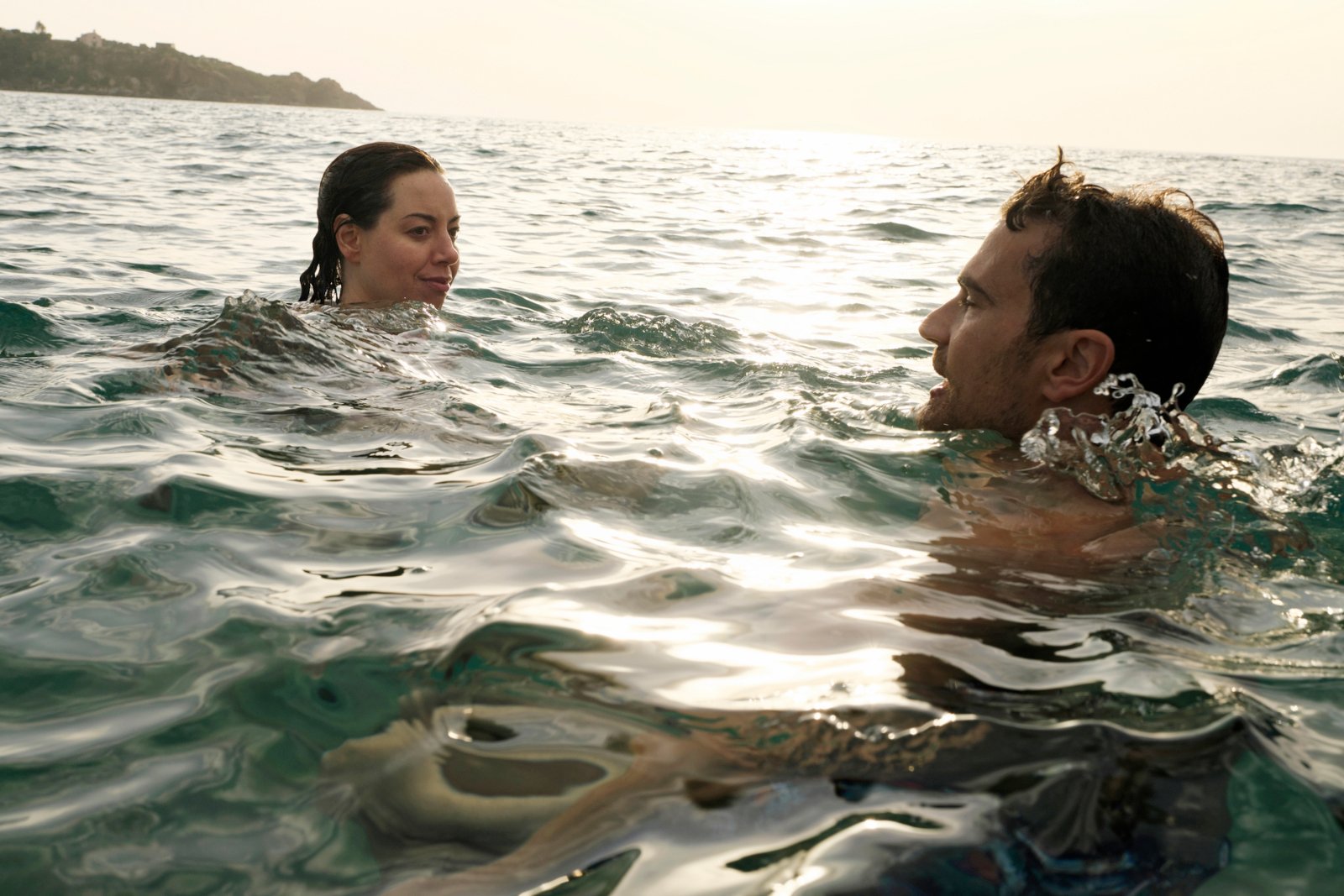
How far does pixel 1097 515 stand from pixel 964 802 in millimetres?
1639

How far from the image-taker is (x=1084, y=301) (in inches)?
134

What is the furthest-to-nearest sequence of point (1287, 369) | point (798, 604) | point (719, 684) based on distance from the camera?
1. point (1287, 369)
2. point (798, 604)
3. point (719, 684)

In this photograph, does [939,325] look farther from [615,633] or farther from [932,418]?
[615,633]

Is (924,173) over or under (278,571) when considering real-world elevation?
over

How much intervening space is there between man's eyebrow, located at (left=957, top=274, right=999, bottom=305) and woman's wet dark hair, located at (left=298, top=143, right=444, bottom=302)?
323cm

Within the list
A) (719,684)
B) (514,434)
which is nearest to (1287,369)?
(514,434)

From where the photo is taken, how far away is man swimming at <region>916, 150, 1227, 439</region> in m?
3.38

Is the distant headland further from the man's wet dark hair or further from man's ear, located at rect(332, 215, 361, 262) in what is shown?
the man's wet dark hair

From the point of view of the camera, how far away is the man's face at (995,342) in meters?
3.51

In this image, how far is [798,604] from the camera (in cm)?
244

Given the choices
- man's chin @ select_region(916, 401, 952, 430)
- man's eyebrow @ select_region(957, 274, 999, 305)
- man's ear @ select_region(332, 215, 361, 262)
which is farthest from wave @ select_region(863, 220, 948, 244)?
man's eyebrow @ select_region(957, 274, 999, 305)

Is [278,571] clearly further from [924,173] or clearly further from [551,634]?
[924,173]

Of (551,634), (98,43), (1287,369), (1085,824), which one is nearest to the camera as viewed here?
(1085,824)

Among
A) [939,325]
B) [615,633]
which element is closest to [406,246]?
[939,325]
